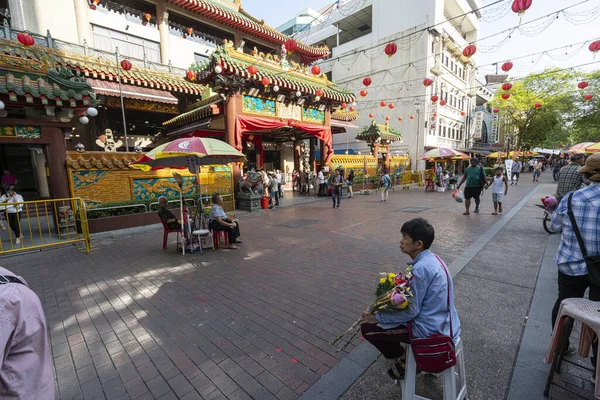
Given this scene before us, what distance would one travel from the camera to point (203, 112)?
12.5 m

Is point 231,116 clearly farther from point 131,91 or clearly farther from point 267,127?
point 131,91

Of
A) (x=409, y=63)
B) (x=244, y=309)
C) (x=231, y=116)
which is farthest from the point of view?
(x=409, y=63)

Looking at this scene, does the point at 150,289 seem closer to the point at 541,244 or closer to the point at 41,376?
the point at 41,376

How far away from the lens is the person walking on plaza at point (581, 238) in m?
2.30

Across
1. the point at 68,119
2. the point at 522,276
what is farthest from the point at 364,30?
the point at 522,276

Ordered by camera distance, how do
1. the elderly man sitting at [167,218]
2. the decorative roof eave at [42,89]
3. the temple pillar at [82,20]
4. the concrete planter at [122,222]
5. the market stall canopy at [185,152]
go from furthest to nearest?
the temple pillar at [82,20]
the concrete planter at [122,222]
the decorative roof eave at [42,89]
the elderly man sitting at [167,218]
the market stall canopy at [185,152]

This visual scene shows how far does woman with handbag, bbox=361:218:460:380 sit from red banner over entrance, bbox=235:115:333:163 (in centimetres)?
1030

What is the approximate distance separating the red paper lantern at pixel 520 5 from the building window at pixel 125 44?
17.3m

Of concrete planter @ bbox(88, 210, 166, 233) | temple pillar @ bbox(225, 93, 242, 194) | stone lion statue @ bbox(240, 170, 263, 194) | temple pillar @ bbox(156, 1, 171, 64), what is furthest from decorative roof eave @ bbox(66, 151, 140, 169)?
temple pillar @ bbox(156, 1, 171, 64)

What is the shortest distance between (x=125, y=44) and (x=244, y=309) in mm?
17917

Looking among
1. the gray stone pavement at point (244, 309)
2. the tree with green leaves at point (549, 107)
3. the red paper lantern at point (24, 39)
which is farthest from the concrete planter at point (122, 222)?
the tree with green leaves at point (549, 107)

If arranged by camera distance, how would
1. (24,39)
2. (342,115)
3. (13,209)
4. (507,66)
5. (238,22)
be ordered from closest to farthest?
(13,209), (24,39), (507,66), (238,22), (342,115)

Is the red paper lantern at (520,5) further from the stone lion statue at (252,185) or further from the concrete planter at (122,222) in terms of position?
the concrete planter at (122,222)

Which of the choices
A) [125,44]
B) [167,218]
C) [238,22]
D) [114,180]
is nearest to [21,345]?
[167,218]
